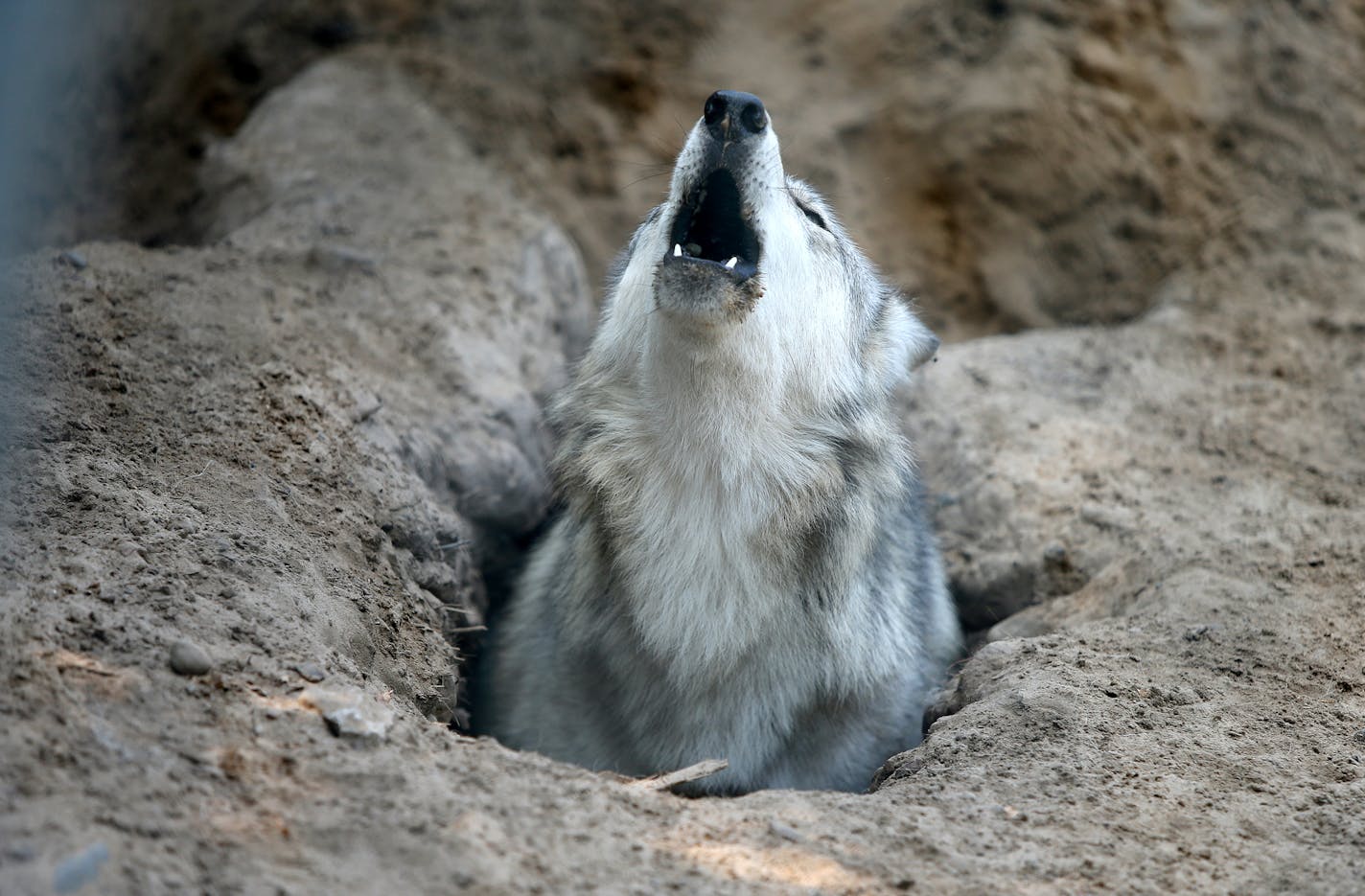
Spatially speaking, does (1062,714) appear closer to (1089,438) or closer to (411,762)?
(411,762)

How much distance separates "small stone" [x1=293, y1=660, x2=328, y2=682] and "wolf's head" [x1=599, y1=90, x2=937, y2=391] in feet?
4.97

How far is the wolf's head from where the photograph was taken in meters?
3.83

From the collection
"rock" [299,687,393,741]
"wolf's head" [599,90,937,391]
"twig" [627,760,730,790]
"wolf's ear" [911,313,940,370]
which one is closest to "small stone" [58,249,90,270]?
"wolf's head" [599,90,937,391]

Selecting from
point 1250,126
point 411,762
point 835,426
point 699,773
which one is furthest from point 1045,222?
point 411,762

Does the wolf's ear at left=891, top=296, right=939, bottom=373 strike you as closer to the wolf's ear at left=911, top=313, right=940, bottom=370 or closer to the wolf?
the wolf's ear at left=911, top=313, right=940, bottom=370

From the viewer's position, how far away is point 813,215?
4500 millimetres

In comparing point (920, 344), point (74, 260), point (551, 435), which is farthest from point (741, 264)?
point (74, 260)

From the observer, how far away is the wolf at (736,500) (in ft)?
13.1

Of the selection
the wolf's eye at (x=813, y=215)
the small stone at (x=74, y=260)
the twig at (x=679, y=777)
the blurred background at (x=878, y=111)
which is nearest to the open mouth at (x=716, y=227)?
the wolf's eye at (x=813, y=215)

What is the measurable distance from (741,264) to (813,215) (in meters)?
0.64

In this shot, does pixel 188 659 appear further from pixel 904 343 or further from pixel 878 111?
pixel 878 111

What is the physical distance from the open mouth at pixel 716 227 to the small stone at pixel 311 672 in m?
1.71

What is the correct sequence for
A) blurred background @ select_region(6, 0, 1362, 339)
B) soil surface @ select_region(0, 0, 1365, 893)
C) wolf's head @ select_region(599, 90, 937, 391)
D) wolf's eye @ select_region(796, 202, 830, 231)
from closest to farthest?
1. soil surface @ select_region(0, 0, 1365, 893)
2. wolf's head @ select_region(599, 90, 937, 391)
3. wolf's eye @ select_region(796, 202, 830, 231)
4. blurred background @ select_region(6, 0, 1362, 339)

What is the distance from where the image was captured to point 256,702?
291cm
